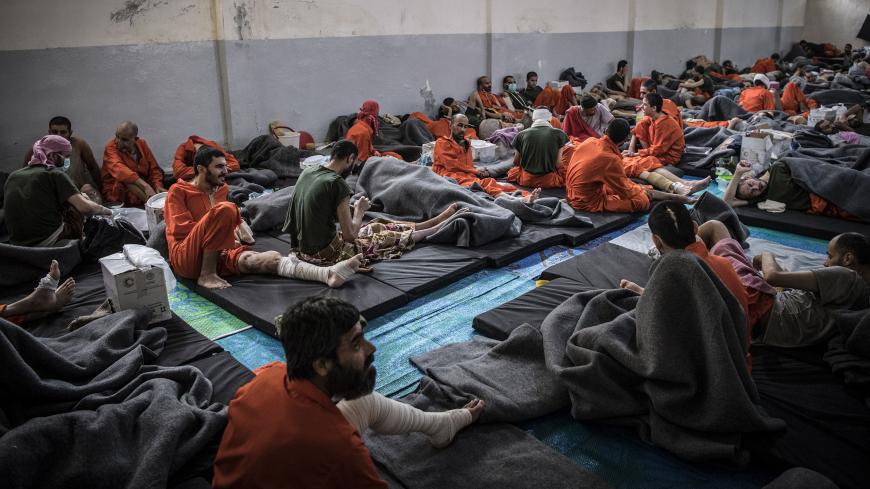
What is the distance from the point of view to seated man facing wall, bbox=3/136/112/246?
4.88 meters

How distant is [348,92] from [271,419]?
8567mm

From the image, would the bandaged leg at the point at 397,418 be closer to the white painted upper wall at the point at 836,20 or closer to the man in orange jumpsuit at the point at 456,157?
the man in orange jumpsuit at the point at 456,157

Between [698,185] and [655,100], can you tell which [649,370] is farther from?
[655,100]

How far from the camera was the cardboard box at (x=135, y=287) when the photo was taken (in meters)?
3.89

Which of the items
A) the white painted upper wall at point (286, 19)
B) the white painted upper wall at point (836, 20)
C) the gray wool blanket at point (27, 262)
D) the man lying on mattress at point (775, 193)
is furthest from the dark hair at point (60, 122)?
the white painted upper wall at point (836, 20)

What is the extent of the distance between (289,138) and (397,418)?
23.0ft

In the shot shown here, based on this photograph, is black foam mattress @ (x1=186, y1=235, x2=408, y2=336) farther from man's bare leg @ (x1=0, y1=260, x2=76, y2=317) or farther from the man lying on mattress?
the man lying on mattress

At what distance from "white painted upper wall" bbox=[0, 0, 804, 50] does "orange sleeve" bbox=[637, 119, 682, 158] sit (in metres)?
4.71

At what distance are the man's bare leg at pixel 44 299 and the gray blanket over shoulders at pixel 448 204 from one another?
2850 millimetres

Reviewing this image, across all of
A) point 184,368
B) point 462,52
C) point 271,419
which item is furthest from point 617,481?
point 462,52

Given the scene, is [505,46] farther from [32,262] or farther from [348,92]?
[32,262]

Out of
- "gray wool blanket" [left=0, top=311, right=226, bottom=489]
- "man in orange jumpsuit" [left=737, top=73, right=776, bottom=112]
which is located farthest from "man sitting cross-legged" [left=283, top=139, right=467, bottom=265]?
"man in orange jumpsuit" [left=737, top=73, right=776, bottom=112]

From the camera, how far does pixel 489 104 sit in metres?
11.9

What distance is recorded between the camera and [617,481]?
2816mm
